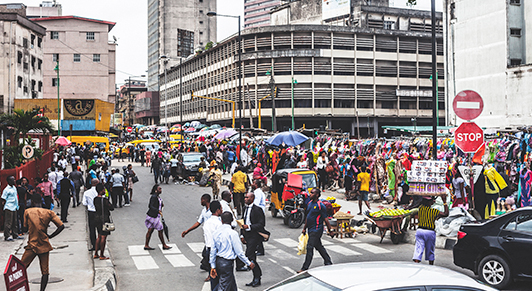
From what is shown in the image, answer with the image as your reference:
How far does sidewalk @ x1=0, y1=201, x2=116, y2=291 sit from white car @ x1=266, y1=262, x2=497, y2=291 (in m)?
5.88

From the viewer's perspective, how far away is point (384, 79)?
69750mm

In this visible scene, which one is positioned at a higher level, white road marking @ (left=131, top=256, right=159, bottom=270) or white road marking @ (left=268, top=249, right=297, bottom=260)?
white road marking @ (left=268, top=249, right=297, bottom=260)

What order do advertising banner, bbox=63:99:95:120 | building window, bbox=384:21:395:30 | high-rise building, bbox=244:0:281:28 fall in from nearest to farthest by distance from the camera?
advertising banner, bbox=63:99:95:120 → building window, bbox=384:21:395:30 → high-rise building, bbox=244:0:281:28

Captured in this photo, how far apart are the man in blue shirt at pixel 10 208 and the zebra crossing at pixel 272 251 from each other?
3.43 meters

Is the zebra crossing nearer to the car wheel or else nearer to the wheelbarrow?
the wheelbarrow

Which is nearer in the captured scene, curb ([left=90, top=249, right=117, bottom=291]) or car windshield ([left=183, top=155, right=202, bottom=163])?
curb ([left=90, top=249, right=117, bottom=291])

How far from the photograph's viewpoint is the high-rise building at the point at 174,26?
127m

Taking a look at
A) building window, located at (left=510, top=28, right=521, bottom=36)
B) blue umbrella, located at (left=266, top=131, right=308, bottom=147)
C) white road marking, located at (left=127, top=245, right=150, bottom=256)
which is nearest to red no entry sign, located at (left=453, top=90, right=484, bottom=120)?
white road marking, located at (left=127, top=245, right=150, bottom=256)

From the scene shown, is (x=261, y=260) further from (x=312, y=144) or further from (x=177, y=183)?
(x=177, y=183)

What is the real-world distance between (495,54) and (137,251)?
40.6m

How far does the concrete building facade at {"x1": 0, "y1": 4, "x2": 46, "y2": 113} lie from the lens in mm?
52625

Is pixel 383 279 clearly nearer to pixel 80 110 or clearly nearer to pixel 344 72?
pixel 80 110

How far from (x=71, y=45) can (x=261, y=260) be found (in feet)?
247

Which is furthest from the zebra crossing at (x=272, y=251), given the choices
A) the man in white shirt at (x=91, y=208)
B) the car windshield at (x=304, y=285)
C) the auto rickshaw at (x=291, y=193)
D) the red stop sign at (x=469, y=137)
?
the car windshield at (x=304, y=285)
